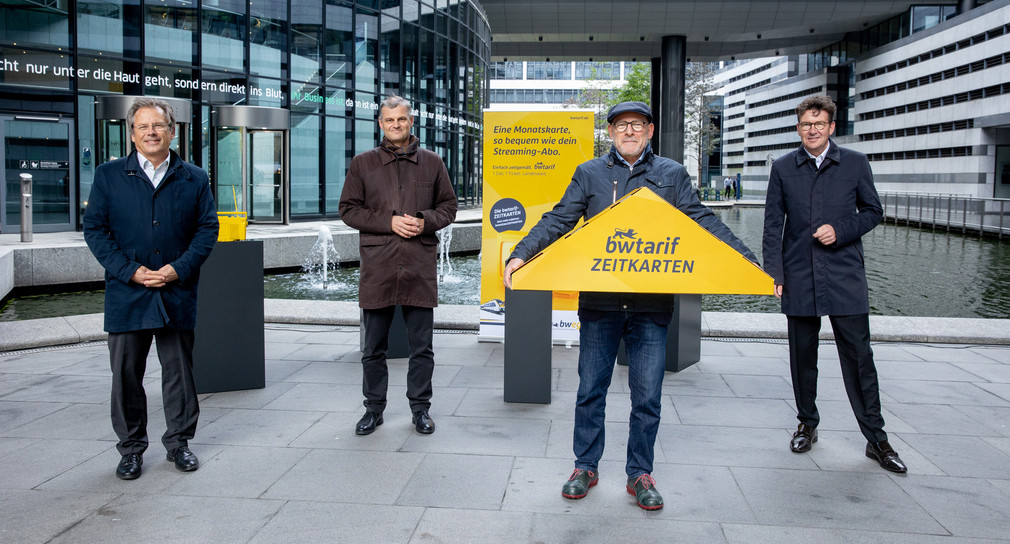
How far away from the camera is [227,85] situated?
21.4 metres

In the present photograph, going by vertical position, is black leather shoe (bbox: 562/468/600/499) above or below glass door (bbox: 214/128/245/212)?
below

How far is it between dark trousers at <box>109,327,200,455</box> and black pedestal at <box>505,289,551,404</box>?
2176 millimetres

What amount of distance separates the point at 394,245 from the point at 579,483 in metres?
A: 1.90

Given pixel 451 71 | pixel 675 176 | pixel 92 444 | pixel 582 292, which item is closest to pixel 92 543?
pixel 92 444

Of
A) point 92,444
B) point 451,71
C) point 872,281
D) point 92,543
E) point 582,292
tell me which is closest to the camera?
point 92,543

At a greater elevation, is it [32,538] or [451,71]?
[451,71]

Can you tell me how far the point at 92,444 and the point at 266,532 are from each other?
187 centimetres

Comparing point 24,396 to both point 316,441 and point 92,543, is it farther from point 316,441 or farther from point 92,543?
point 92,543

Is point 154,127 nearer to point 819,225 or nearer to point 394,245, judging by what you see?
point 394,245

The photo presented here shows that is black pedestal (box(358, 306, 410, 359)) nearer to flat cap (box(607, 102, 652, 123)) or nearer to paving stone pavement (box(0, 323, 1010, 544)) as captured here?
paving stone pavement (box(0, 323, 1010, 544))

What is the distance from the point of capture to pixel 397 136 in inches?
200

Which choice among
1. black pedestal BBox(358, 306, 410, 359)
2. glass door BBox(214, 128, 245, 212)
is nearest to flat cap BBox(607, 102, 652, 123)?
black pedestal BBox(358, 306, 410, 359)

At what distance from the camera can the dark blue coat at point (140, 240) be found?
14.2ft

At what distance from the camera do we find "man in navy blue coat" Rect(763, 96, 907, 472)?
465 cm
